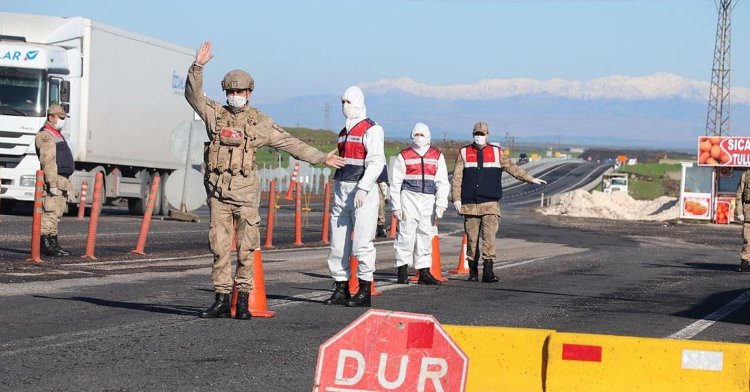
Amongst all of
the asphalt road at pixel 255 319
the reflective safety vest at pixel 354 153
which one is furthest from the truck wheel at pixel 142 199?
the reflective safety vest at pixel 354 153

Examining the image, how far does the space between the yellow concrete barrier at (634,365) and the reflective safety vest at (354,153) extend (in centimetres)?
578

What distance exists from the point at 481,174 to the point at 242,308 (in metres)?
6.67

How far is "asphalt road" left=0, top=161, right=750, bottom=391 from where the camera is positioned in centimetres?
883

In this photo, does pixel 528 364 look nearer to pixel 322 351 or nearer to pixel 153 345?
pixel 322 351

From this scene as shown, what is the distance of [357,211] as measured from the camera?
12930 millimetres

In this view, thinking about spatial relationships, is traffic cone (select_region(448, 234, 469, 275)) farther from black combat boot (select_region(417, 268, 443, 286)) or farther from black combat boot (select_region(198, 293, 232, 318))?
black combat boot (select_region(198, 293, 232, 318))

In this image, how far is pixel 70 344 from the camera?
9781 mm

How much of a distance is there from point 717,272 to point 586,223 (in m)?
28.2

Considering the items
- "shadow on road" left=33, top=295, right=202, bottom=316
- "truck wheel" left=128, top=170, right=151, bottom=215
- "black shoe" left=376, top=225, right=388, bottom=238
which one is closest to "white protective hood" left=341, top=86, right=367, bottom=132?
"shadow on road" left=33, top=295, right=202, bottom=316

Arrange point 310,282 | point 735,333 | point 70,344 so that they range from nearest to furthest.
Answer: point 70,344 → point 735,333 → point 310,282

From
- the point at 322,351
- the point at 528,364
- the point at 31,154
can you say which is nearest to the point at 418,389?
the point at 322,351

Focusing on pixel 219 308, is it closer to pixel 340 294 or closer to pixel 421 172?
pixel 340 294

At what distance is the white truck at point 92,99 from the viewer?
96.1ft

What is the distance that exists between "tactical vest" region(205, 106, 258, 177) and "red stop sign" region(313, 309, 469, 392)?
16.2ft
